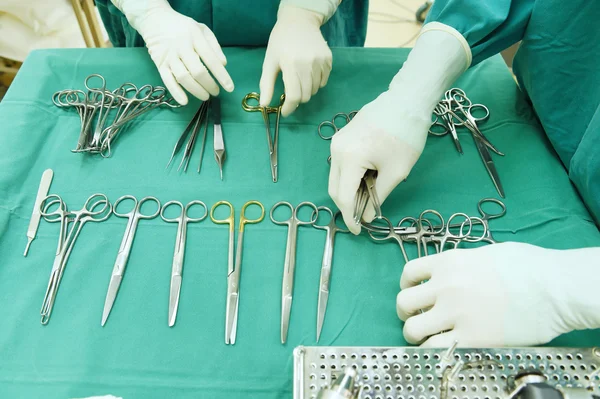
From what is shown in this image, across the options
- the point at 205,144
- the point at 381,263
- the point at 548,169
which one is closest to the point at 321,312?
the point at 381,263

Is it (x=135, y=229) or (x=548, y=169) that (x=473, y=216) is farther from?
(x=135, y=229)

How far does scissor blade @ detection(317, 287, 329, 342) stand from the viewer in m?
0.98

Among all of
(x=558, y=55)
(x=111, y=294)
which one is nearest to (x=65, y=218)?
(x=111, y=294)

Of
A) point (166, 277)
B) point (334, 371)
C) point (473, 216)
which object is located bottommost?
point (166, 277)

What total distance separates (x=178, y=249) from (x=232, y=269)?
144mm

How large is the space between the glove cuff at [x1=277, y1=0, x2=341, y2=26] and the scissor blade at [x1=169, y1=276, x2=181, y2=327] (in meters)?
0.87

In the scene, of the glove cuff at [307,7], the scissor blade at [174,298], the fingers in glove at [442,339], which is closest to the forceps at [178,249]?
the scissor blade at [174,298]

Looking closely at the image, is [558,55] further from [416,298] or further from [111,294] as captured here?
[111,294]

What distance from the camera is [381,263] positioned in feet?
3.55

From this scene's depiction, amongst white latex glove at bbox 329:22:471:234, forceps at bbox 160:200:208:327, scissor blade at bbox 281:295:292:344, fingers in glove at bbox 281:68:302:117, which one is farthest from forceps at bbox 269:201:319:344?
fingers in glove at bbox 281:68:302:117

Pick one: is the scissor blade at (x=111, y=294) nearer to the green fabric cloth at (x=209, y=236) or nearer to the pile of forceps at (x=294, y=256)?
the green fabric cloth at (x=209, y=236)

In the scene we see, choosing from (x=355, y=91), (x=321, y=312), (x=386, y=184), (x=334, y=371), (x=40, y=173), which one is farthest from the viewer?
(x=355, y=91)

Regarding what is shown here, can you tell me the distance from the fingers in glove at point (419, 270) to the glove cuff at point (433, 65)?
410mm

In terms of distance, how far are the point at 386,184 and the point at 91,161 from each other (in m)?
0.82
